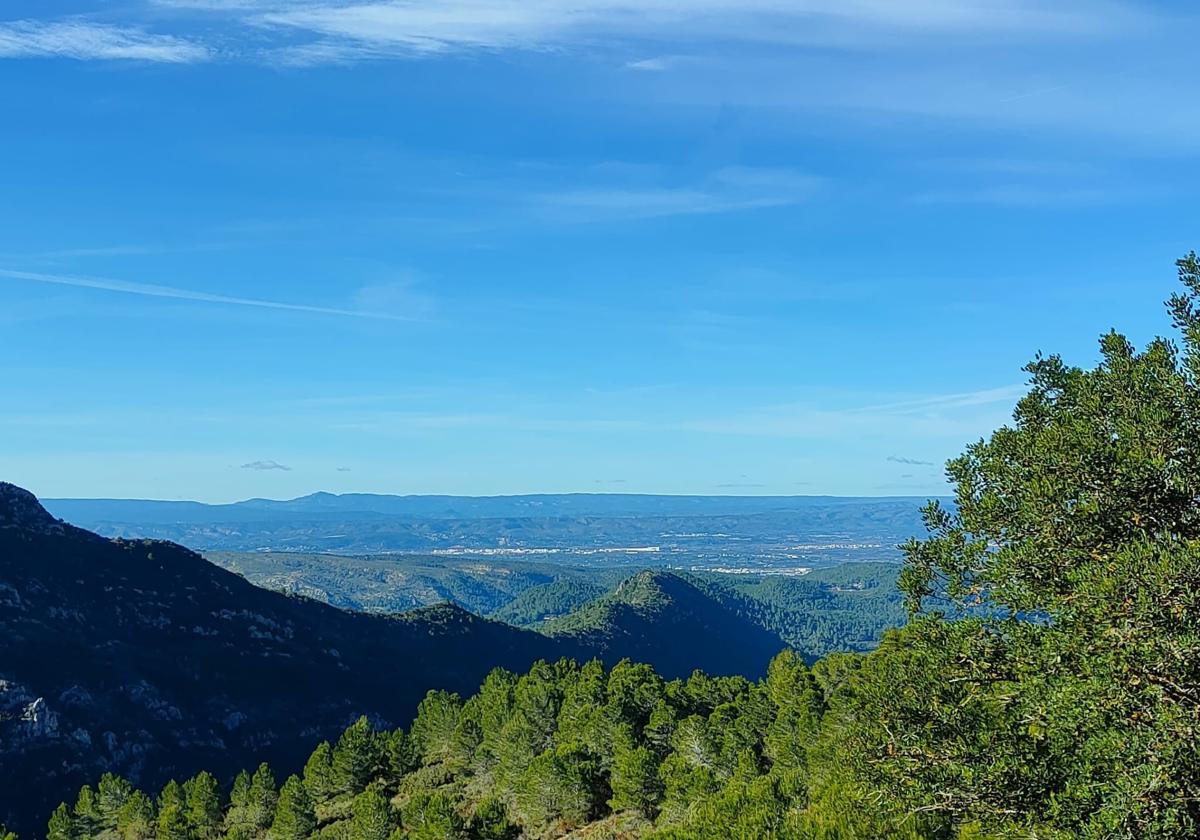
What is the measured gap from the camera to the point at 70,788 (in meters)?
133

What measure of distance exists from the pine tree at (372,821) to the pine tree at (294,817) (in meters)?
12.6

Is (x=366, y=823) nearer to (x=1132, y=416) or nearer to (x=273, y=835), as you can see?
(x=273, y=835)

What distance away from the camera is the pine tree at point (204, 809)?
246ft

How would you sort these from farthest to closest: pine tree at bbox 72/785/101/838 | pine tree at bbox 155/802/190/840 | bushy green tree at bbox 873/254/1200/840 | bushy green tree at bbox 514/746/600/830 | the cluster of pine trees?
pine tree at bbox 72/785/101/838 < pine tree at bbox 155/802/190/840 < bushy green tree at bbox 514/746/600/830 < the cluster of pine trees < bushy green tree at bbox 873/254/1200/840

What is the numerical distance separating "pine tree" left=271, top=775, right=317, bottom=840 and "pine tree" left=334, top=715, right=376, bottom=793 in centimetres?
839

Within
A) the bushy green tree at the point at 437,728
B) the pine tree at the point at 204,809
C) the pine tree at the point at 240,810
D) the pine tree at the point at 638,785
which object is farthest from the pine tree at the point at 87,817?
the pine tree at the point at 638,785

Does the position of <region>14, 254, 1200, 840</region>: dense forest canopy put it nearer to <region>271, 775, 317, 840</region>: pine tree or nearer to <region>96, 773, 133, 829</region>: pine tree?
<region>271, 775, 317, 840</region>: pine tree

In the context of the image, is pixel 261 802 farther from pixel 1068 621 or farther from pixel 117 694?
pixel 117 694

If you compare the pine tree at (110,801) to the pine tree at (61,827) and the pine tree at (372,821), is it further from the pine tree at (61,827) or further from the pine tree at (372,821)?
the pine tree at (372,821)

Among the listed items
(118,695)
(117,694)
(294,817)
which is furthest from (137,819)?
(117,694)

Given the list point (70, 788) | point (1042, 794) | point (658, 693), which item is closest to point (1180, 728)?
point (1042, 794)

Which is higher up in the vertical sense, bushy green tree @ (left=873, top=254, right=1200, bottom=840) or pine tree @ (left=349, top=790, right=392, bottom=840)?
bushy green tree @ (left=873, top=254, right=1200, bottom=840)

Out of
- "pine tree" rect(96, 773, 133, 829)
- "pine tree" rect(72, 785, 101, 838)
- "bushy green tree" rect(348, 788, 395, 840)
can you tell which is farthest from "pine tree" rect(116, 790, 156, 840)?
"bushy green tree" rect(348, 788, 395, 840)

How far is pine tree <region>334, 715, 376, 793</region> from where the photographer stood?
79.4m
